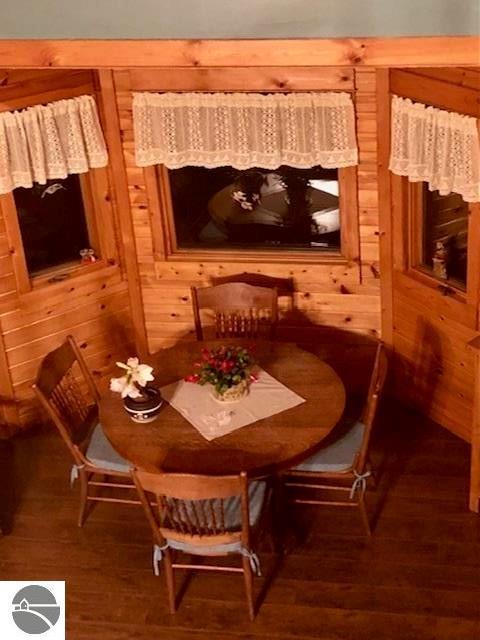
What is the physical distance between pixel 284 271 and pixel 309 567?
1.80 m

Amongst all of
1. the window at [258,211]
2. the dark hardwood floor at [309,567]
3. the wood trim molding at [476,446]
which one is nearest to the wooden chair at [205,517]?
the dark hardwood floor at [309,567]

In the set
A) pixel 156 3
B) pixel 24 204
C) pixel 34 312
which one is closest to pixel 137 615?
pixel 34 312

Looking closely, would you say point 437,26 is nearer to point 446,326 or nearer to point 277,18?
point 277,18

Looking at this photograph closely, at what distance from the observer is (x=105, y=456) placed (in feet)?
16.3

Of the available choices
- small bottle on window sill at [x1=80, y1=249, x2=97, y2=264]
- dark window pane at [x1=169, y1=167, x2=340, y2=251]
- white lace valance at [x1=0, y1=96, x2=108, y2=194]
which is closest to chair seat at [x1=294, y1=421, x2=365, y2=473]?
dark window pane at [x1=169, y1=167, x2=340, y2=251]

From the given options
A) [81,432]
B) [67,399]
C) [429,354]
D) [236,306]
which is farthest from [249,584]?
[429,354]

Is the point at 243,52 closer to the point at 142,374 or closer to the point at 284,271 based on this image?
the point at 142,374

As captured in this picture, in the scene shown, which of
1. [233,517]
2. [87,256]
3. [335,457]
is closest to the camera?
[233,517]

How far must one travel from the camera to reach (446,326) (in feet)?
18.1

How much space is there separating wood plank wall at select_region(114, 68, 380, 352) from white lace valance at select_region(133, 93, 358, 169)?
0.08 meters

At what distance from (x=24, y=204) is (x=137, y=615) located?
2.39m

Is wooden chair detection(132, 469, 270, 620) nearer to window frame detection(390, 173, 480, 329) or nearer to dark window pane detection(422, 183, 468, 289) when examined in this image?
window frame detection(390, 173, 480, 329)

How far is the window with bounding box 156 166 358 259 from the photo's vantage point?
5727mm

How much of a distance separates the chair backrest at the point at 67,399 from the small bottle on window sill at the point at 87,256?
0.83 m
